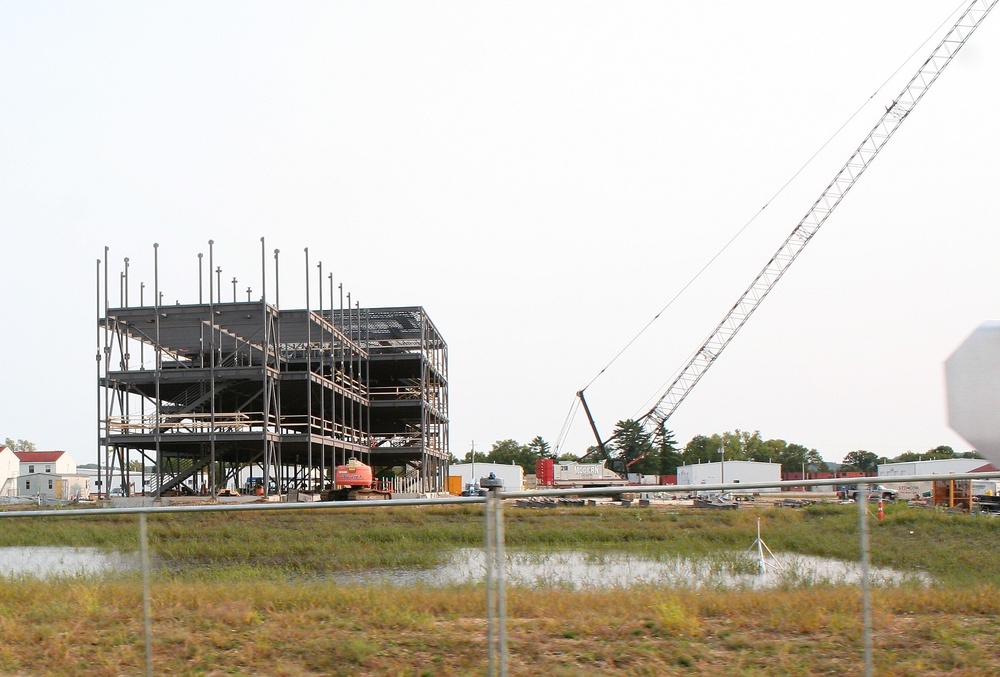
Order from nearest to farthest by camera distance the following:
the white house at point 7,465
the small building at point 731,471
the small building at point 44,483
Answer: the small building at point 44,483 → the small building at point 731,471 → the white house at point 7,465

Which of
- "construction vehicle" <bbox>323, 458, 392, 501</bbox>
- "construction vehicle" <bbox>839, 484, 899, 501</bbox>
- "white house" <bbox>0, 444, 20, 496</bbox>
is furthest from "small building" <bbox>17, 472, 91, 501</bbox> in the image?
"construction vehicle" <bbox>839, 484, 899, 501</bbox>

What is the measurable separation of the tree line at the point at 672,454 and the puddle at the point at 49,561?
79006 millimetres

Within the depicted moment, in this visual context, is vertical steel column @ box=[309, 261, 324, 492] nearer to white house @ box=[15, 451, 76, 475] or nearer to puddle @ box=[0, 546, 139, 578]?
puddle @ box=[0, 546, 139, 578]

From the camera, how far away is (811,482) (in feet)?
21.5

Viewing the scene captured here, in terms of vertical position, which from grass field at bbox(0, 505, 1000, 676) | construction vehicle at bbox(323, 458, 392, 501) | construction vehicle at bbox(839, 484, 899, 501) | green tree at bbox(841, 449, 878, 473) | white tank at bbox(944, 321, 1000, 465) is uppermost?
white tank at bbox(944, 321, 1000, 465)

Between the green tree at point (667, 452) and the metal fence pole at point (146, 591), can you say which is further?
the green tree at point (667, 452)

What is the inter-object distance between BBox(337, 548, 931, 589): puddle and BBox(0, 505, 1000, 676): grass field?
0.07m

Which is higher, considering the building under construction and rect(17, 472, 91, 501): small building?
the building under construction

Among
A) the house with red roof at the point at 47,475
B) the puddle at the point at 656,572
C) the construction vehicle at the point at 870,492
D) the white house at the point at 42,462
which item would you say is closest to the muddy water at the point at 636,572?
the puddle at the point at 656,572

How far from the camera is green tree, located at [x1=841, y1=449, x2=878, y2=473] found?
12838cm

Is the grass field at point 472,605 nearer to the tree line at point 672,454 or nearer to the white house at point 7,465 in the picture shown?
the tree line at point 672,454

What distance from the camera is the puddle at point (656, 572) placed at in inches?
283

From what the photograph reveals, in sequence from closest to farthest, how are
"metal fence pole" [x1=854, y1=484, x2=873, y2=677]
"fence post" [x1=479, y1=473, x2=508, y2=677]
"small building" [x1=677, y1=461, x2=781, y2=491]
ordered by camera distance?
"metal fence pole" [x1=854, y1=484, x2=873, y2=677]
"fence post" [x1=479, y1=473, x2=508, y2=677]
"small building" [x1=677, y1=461, x2=781, y2=491]

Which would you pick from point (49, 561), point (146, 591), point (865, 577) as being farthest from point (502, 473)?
point (865, 577)
